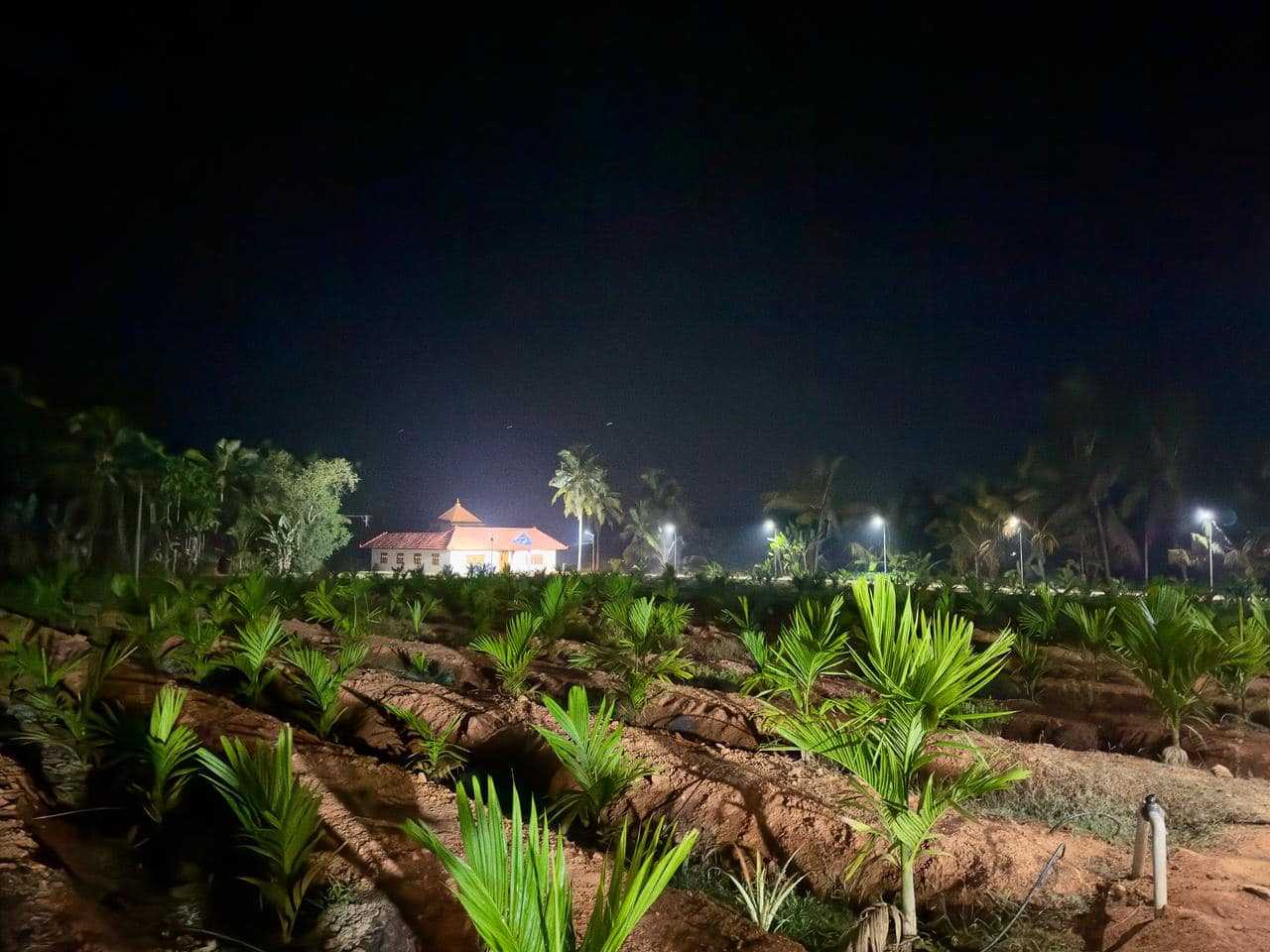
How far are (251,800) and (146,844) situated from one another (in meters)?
2.48

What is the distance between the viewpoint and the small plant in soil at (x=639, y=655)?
859cm

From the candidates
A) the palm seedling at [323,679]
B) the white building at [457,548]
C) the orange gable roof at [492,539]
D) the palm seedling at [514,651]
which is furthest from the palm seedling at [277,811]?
the orange gable roof at [492,539]

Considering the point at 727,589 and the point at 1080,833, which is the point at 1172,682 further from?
the point at 727,589

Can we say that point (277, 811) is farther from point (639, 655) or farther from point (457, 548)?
point (457, 548)

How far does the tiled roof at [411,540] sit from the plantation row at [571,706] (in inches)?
1564

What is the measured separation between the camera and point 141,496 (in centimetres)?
2788

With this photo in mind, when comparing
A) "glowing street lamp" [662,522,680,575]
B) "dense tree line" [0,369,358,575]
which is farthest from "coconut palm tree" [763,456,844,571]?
"dense tree line" [0,369,358,575]

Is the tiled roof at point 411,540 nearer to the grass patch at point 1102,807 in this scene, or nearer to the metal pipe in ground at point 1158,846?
the grass patch at point 1102,807

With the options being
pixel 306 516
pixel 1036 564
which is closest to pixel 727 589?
pixel 306 516

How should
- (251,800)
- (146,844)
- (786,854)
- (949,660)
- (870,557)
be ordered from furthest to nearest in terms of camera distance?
(870,557)
(146,844)
(786,854)
(251,800)
(949,660)

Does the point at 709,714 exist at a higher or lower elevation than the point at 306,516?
lower

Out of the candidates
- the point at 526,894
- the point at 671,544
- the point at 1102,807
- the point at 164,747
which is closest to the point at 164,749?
the point at 164,747

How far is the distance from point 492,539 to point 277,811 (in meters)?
52.6

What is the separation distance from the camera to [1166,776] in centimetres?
648
